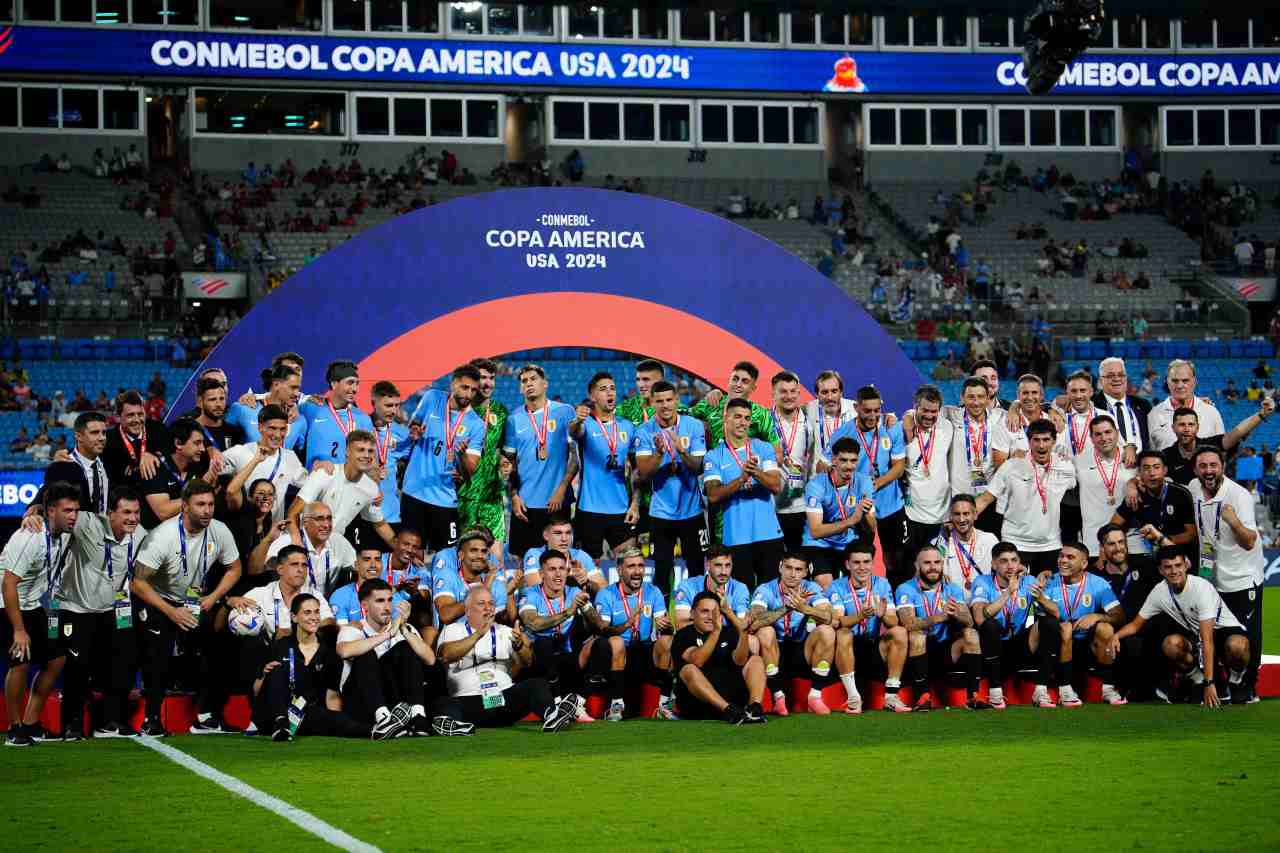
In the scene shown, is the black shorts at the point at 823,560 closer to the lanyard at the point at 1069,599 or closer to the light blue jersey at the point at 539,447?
the lanyard at the point at 1069,599

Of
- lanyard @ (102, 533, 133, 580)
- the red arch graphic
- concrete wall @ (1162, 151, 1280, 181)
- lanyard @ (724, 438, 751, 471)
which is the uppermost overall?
concrete wall @ (1162, 151, 1280, 181)

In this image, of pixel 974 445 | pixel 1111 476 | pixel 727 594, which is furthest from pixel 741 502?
pixel 1111 476

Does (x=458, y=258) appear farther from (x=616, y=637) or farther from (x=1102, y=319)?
(x=1102, y=319)

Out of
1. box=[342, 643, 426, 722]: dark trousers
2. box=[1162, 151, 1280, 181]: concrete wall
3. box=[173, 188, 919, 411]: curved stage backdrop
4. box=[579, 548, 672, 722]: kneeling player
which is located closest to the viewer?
box=[342, 643, 426, 722]: dark trousers

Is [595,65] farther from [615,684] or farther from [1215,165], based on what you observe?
[615,684]

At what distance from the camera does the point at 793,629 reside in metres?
10.3

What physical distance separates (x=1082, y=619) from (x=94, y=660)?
6.00 meters

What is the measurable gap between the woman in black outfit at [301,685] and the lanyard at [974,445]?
457 centimetres

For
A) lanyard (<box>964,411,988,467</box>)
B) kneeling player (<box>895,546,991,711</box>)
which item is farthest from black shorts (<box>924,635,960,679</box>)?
lanyard (<box>964,411,988,467</box>)

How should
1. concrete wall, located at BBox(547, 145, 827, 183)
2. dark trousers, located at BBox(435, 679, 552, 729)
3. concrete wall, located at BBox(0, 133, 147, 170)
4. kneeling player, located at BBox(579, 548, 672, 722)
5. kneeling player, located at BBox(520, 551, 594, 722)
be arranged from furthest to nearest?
1. concrete wall, located at BBox(547, 145, 827, 183)
2. concrete wall, located at BBox(0, 133, 147, 170)
3. kneeling player, located at BBox(579, 548, 672, 722)
4. kneeling player, located at BBox(520, 551, 594, 722)
5. dark trousers, located at BBox(435, 679, 552, 729)

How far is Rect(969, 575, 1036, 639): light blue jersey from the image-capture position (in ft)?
34.3

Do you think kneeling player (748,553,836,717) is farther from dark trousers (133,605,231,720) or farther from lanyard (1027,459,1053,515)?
dark trousers (133,605,231,720)

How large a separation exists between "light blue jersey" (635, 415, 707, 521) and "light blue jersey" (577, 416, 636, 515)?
221mm

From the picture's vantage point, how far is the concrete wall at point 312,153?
35656 millimetres
